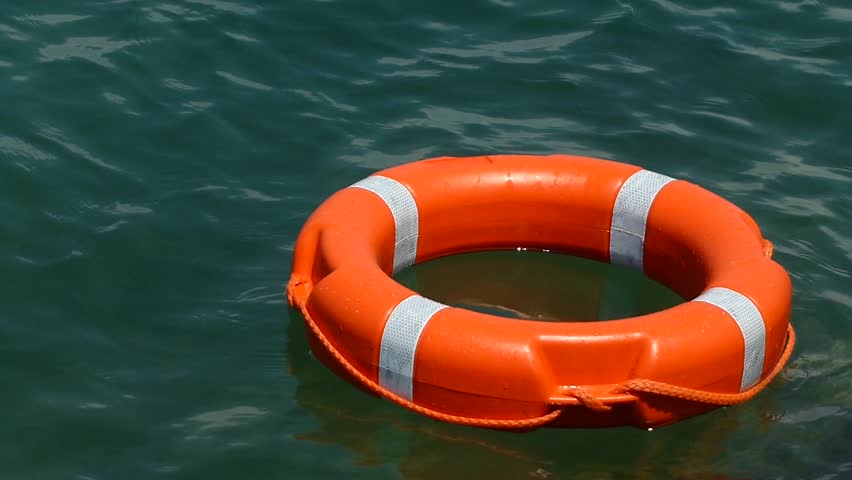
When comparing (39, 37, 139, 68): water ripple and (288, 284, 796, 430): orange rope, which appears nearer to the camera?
(288, 284, 796, 430): orange rope

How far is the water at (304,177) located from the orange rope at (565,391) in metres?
0.14

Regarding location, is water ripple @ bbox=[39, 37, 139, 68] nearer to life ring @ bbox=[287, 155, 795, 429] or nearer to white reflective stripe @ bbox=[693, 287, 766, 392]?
life ring @ bbox=[287, 155, 795, 429]

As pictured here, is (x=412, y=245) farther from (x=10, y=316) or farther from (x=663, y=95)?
(x=663, y=95)

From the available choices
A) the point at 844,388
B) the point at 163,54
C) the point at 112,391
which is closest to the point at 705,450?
the point at 844,388

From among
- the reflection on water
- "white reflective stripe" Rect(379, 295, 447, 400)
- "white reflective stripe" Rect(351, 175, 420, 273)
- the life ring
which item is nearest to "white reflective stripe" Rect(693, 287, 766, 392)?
the life ring

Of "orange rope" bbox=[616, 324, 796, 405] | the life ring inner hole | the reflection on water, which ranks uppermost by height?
"orange rope" bbox=[616, 324, 796, 405]

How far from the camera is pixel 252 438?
4066 mm

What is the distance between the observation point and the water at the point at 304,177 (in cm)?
407

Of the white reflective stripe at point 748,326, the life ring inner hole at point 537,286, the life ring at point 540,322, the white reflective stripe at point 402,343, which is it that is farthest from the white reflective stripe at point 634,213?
the white reflective stripe at point 402,343

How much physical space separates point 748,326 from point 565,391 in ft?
2.00

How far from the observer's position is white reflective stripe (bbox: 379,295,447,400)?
396 centimetres

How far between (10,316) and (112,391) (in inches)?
21.5

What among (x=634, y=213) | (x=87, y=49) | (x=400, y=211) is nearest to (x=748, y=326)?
→ (x=634, y=213)

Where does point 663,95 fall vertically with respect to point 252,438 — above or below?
above
